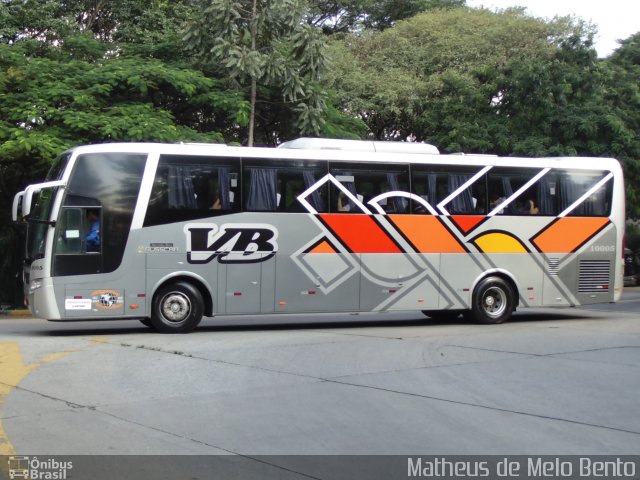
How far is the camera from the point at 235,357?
1180 centimetres

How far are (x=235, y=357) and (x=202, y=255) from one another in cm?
348

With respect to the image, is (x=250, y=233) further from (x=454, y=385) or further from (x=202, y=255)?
(x=454, y=385)

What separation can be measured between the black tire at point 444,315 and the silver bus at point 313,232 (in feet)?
0.21

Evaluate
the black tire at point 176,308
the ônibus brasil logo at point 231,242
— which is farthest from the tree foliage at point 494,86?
the black tire at point 176,308

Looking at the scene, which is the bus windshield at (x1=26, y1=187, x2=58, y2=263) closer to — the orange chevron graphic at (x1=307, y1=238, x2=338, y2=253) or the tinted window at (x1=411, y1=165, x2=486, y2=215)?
the orange chevron graphic at (x1=307, y1=238, x2=338, y2=253)

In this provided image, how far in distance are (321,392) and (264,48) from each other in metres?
14.9

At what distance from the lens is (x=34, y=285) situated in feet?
46.6

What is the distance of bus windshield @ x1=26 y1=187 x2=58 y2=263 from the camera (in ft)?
46.6

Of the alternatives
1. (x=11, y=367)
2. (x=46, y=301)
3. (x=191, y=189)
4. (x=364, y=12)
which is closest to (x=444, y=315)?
(x=191, y=189)

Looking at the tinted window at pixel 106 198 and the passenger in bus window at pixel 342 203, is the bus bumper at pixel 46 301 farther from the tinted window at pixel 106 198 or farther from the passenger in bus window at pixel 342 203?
the passenger in bus window at pixel 342 203

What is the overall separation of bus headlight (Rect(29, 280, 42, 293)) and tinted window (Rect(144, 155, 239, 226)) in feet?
6.87

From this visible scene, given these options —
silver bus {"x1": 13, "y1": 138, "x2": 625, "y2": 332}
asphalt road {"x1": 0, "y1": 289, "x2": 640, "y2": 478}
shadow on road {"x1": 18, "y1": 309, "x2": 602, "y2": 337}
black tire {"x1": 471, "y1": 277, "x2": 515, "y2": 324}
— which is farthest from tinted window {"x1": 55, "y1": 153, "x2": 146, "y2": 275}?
black tire {"x1": 471, "y1": 277, "x2": 515, "y2": 324}

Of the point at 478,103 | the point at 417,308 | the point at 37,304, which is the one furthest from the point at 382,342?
the point at 478,103

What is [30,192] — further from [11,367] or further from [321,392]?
[321,392]
